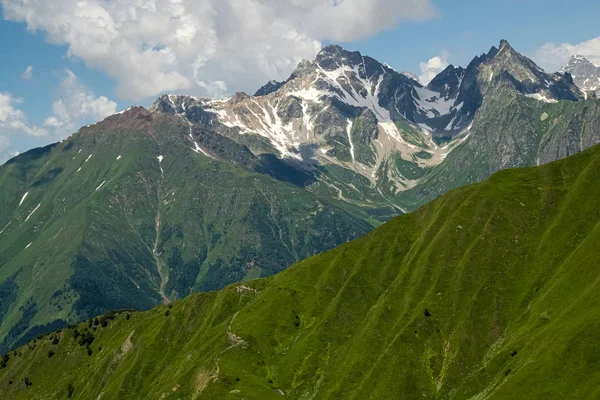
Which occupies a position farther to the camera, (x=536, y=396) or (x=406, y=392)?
(x=406, y=392)

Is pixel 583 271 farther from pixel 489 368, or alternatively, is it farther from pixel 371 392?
pixel 371 392

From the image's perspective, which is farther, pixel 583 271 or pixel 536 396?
pixel 583 271

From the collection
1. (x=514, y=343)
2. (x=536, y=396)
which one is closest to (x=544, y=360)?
(x=536, y=396)

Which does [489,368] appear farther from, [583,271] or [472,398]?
[583,271]

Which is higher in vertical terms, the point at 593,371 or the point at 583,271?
the point at 583,271

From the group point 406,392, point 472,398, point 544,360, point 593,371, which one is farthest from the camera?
point 406,392

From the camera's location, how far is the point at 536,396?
6117 inches

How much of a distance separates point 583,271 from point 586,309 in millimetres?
28455

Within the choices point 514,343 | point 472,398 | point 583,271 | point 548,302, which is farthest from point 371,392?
point 583,271

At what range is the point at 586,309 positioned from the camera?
174 m

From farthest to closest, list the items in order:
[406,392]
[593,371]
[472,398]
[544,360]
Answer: [406,392] → [472,398] → [544,360] → [593,371]

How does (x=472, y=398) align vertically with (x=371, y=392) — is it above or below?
below

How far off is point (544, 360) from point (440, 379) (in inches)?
1651

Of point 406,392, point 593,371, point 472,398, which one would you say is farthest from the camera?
point 406,392
